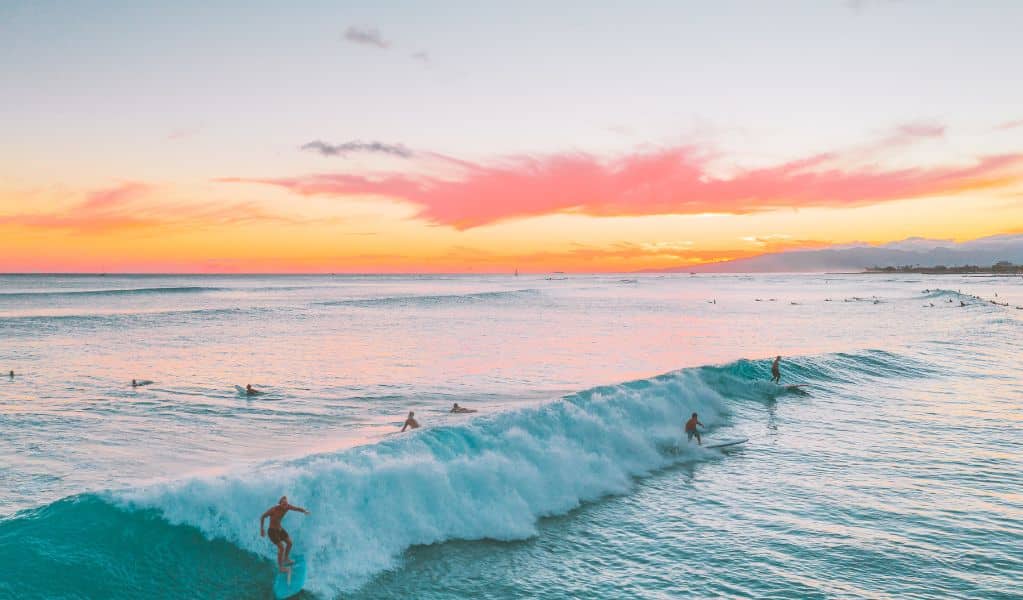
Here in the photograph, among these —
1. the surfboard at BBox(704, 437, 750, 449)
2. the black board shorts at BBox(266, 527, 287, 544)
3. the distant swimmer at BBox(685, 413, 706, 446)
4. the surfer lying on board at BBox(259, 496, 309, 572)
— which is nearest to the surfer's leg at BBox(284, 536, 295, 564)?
the surfer lying on board at BBox(259, 496, 309, 572)

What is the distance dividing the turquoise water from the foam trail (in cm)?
6

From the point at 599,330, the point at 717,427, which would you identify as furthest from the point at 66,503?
the point at 599,330

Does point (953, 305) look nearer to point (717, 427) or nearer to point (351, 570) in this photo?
point (717, 427)

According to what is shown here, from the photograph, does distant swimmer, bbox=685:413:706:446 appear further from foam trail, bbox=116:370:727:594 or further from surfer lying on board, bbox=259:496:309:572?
surfer lying on board, bbox=259:496:309:572

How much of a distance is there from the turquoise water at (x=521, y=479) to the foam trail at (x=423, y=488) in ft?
0.21

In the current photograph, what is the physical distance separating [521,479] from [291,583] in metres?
7.20

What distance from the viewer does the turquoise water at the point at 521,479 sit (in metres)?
12.8

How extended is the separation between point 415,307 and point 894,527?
9073 centimetres

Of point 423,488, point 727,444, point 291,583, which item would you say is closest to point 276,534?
point 291,583

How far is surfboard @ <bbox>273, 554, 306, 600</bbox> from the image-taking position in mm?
12234

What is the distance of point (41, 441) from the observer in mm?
22516

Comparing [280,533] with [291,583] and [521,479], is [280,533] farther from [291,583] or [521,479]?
[521,479]

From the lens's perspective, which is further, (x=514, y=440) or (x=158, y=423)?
(x=158, y=423)

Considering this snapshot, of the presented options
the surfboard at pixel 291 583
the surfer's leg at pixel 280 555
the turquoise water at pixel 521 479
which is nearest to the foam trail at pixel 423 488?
the turquoise water at pixel 521 479
